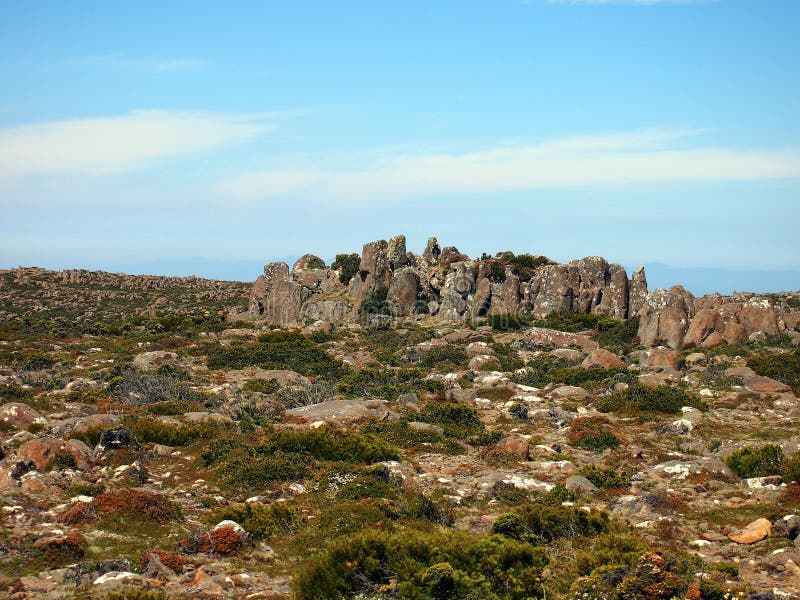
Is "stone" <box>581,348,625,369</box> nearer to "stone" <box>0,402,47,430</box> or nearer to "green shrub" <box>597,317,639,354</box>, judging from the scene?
"green shrub" <box>597,317,639,354</box>

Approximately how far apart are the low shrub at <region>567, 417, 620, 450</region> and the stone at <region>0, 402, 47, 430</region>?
58.9 feet

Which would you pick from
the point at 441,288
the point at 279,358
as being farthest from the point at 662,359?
the point at 441,288

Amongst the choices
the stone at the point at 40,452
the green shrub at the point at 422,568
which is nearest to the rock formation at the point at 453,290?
the green shrub at the point at 422,568

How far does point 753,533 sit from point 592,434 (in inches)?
365

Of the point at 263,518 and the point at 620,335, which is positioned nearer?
the point at 263,518

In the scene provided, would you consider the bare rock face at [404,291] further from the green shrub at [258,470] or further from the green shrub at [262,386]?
the green shrub at [258,470]

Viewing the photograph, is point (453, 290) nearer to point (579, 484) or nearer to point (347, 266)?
point (347, 266)

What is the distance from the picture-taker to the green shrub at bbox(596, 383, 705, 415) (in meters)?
27.3

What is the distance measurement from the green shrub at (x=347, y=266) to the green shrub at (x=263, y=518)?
52.8 metres

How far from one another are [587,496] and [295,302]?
49391 mm

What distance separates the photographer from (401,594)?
36.0ft

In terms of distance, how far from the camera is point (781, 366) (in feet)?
106

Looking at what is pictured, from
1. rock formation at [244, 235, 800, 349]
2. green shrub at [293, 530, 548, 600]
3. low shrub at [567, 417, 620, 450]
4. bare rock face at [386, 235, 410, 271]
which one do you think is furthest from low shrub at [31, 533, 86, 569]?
bare rock face at [386, 235, 410, 271]

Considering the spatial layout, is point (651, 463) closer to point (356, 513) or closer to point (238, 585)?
point (356, 513)
